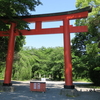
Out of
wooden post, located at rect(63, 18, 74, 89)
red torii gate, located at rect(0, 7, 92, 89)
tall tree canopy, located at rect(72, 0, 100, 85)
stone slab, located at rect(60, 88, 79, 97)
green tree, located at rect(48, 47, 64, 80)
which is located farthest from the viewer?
green tree, located at rect(48, 47, 64, 80)

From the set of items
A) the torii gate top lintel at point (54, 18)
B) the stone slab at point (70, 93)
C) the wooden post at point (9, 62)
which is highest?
the torii gate top lintel at point (54, 18)

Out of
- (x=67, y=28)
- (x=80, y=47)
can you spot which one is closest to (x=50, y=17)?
(x=67, y=28)

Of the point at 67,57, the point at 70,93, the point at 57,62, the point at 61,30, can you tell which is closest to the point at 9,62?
the point at 67,57

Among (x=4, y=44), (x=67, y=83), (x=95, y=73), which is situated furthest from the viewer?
(x=95, y=73)

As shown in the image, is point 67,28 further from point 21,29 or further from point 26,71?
point 26,71

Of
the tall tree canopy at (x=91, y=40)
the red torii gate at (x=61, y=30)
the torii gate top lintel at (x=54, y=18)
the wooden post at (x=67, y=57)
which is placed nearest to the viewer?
the wooden post at (x=67, y=57)

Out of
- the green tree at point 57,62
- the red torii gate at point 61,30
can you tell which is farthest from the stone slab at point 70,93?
the green tree at point 57,62

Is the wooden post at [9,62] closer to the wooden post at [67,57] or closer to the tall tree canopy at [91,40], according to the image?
the wooden post at [67,57]

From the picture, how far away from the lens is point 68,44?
8.05m

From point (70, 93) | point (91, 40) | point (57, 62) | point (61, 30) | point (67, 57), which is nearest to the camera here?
point (70, 93)

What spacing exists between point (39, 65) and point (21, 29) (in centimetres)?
1977

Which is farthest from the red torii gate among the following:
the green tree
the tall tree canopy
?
the green tree

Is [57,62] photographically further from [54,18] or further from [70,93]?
[70,93]

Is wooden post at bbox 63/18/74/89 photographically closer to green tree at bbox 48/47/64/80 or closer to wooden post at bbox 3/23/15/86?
wooden post at bbox 3/23/15/86
